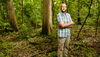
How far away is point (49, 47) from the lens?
9.72 metres

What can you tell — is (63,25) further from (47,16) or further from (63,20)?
(47,16)

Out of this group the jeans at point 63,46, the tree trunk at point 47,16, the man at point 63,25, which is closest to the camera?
the man at point 63,25

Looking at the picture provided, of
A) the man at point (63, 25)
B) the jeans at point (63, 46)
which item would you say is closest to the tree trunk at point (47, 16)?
the jeans at point (63, 46)

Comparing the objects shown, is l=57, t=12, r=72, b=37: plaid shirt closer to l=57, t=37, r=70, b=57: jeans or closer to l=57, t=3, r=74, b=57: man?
l=57, t=3, r=74, b=57: man

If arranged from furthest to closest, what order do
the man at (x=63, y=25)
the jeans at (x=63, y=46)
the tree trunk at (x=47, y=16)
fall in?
1. the tree trunk at (x=47, y=16)
2. the jeans at (x=63, y=46)
3. the man at (x=63, y=25)

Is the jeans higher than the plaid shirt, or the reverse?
the plaid shirt

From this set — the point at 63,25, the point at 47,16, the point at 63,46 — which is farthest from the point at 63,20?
the point at 47,16

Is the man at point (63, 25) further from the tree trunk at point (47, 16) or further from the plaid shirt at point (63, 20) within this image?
the tree trunk at point (47, 16)

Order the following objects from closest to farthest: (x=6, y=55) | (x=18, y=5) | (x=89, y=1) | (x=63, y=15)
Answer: (x=63, y=15) → (x=6, y=55) → (x=89, y=1) → (x=18, y=5)

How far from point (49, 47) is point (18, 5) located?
54.0 ft

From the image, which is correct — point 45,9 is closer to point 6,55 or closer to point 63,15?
point 6,55

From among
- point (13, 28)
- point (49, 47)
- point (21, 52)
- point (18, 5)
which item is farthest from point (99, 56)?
point (18, 5)

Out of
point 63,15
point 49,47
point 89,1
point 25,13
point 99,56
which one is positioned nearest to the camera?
point 63,15

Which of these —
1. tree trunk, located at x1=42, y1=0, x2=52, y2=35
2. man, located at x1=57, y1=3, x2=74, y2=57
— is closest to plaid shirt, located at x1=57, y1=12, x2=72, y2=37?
man, located at x1=57, y1=3, x2=74, y2=57
